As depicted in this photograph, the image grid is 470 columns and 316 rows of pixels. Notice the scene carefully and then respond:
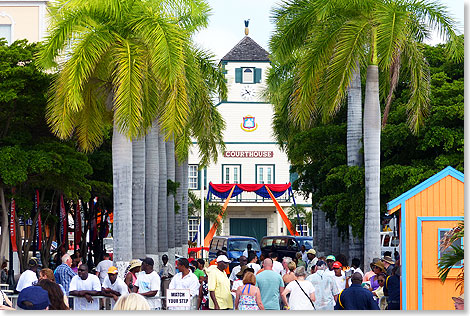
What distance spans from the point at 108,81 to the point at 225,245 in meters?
16.3

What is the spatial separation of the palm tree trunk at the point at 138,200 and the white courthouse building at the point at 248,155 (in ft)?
122

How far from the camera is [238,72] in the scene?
2495 inches

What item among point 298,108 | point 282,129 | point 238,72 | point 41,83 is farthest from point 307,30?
point 238,72

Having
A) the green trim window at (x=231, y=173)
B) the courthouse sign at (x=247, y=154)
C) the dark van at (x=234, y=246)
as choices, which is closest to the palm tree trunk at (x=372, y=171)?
the dark van at (x=234, y=246)

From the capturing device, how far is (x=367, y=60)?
24.1 metres

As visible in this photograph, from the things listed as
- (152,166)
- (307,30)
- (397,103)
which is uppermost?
(307,30)

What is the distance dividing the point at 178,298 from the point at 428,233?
4.82 m

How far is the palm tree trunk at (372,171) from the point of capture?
23656 millimetres

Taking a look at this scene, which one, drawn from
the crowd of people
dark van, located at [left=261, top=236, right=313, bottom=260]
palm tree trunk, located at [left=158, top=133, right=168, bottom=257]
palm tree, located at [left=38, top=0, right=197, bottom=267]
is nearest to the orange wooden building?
the crowd of people

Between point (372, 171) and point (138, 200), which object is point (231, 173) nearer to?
point (138, 200)

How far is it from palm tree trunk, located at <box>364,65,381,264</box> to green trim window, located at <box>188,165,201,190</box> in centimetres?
4048

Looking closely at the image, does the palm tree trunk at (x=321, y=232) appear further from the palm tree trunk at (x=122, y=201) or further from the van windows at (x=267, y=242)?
the palm tree trunk at (x=122, y=201)

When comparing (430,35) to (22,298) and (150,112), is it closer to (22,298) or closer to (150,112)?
(150,112)

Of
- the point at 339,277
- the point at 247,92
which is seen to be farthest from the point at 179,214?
the point at 247,92
